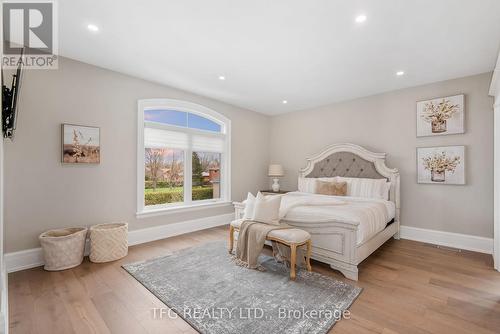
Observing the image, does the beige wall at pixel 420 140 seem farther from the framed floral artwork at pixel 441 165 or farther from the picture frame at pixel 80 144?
the picture frame at pixel 80 144

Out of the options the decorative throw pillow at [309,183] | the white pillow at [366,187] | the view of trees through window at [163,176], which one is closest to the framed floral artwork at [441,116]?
the white pillow at [366,187]

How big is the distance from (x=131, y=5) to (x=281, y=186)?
4848 millimetres

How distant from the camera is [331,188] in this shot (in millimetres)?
4430

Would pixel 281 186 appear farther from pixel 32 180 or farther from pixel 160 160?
pixel 32 180

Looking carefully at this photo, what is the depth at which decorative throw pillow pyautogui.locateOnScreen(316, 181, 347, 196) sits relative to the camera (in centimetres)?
436

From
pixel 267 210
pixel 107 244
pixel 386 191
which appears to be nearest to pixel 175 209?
pixel 107 244

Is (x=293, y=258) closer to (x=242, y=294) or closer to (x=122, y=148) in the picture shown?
(x=242, y=294)

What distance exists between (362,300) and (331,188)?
2.45m

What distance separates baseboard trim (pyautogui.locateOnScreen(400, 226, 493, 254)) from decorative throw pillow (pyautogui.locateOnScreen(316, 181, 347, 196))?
1.20 m

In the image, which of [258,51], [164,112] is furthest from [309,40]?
[164,112]

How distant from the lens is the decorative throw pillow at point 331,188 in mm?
4355

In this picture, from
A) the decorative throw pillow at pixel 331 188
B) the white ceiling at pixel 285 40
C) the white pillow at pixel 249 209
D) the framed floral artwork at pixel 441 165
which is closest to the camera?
the white ceiling at pixel 285 40

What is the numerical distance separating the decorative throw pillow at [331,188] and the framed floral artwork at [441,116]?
5.11 ft

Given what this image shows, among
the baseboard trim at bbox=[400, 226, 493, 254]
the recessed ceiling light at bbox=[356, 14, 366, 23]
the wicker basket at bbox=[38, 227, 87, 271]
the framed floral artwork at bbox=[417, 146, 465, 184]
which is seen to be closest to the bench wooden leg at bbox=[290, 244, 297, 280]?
the recessed ceiling light at bbox=[356, 14, 366, 23]
